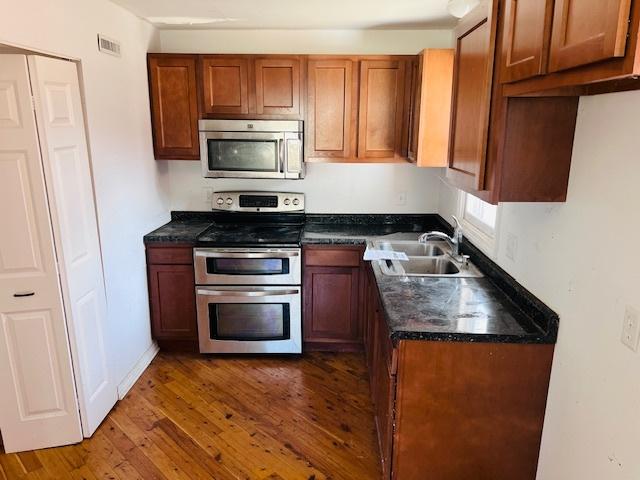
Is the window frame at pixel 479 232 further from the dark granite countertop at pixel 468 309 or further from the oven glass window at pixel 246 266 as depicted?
the oven glass window at pixel 246 266

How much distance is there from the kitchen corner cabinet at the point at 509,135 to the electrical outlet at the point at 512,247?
447 millimetres

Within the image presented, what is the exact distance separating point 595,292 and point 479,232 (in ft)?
3.90

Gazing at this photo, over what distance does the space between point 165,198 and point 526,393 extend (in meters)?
2.94

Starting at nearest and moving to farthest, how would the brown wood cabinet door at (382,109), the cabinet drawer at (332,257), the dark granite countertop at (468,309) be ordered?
the dark granite countertop at (468,309)
the brown wood cabinet door at (382,109)
the cabinet drawer at (332,257)

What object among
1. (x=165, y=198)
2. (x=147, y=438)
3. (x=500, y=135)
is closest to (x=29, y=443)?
(x=147, y=438)

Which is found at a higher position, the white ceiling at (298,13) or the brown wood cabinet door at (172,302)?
the white ceiling at (298,13)

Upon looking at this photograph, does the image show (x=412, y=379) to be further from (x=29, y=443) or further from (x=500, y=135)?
(x=29, y=443)

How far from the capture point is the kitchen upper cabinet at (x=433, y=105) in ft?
9.06

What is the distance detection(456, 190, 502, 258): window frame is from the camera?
227 cm

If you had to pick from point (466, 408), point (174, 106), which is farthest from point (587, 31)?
point (174, 106)

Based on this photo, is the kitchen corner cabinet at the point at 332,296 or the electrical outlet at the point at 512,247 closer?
the electrical outlet at the point at 512,247

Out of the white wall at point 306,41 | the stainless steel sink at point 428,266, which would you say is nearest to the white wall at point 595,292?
the stainless steel sink at point 428,266

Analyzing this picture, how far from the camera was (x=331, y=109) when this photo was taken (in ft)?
10.5

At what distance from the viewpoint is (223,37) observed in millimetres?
3369
